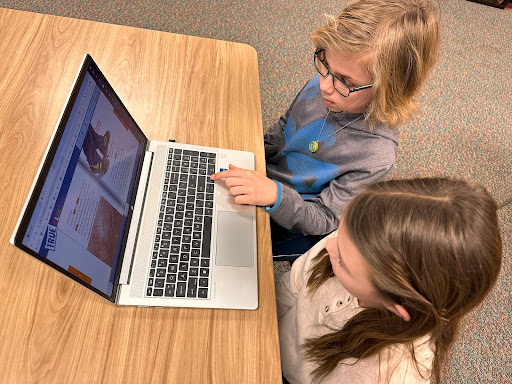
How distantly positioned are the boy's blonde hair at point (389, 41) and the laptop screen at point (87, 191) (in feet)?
1.60

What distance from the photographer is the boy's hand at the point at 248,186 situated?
0.78m

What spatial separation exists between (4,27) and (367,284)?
43.5 inches

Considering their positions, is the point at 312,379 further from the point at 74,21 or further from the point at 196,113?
the point at 74,21

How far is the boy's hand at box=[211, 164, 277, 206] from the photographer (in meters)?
0.78

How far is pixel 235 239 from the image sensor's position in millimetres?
744

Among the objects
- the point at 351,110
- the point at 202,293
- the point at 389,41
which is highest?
the point at 389,41

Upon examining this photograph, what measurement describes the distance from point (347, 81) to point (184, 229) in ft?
1.58

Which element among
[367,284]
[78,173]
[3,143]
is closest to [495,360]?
[367,284]

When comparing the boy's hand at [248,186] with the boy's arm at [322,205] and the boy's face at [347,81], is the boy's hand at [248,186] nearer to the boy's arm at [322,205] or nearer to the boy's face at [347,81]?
the boy's arm at [322,205]

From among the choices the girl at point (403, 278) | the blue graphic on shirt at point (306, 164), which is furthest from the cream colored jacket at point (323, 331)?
the blue graphic on shirt at point (306, 164)

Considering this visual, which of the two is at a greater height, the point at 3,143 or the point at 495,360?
the point at 3,143

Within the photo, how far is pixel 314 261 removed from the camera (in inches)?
30.2

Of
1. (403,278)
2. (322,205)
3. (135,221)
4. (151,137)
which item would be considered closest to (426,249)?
(403,278)

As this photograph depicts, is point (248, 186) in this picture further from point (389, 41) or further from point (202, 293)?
point (389, 41)
